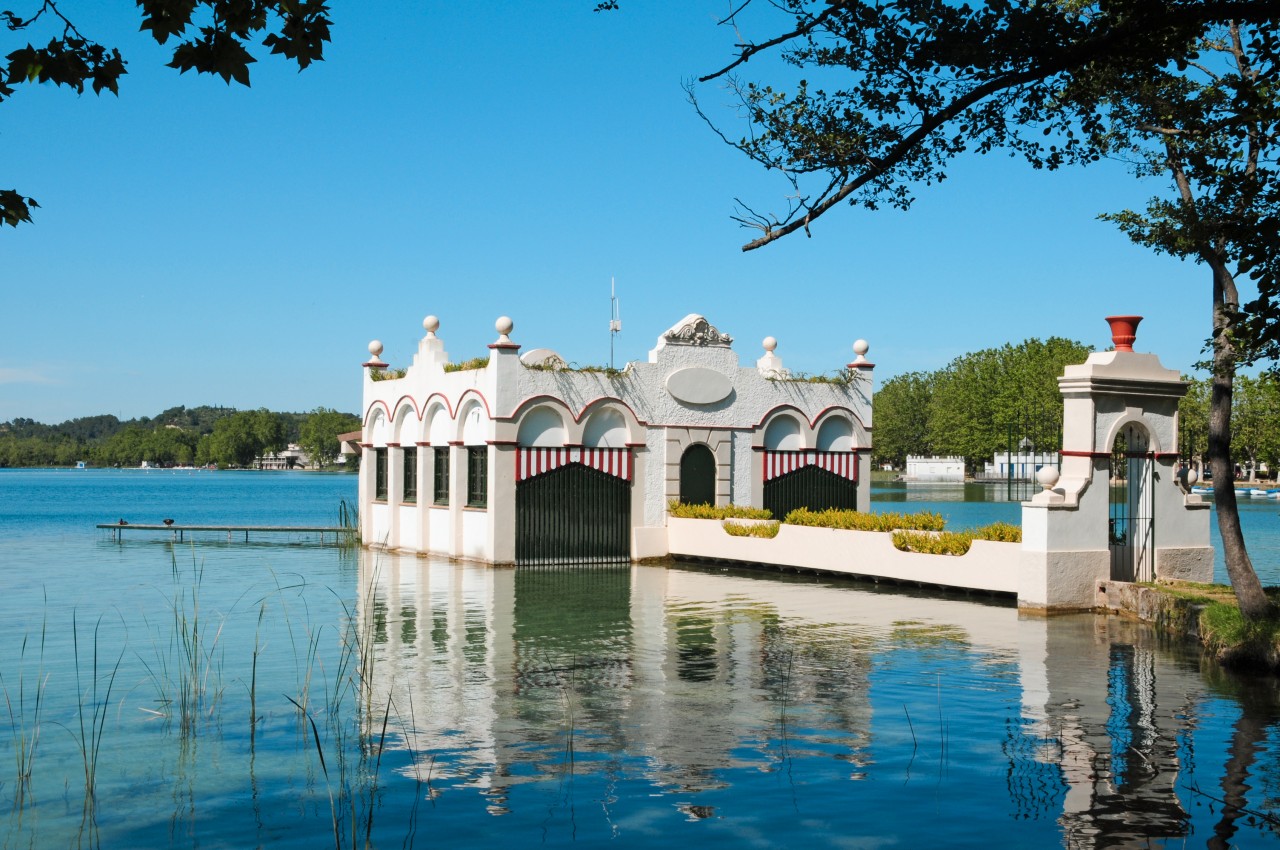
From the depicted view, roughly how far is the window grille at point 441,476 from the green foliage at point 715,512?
5.61 meters

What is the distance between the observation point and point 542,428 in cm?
2986

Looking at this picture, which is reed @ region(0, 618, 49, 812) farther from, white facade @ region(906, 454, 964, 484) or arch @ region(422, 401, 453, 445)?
white facade @ region(906, 454, 964, 484)

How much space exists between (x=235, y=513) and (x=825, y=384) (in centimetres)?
6116

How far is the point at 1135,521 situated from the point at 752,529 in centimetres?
934

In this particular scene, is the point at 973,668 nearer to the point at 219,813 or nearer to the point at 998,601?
the point at 998,601

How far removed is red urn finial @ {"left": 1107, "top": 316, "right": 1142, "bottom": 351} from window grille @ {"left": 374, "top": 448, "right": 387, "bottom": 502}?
69.0 feet

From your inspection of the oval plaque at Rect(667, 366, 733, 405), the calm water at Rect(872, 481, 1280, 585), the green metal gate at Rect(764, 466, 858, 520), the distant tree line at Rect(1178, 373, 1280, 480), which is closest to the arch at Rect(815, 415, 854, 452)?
the green metal gate at Rect(764, 466, 858, 520)

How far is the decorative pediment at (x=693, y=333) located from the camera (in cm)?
3138

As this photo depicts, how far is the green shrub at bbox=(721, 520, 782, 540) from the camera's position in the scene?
92.5ft

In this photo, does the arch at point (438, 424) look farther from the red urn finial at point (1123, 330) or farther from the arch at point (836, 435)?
the red urn finial at point (1123, 330)

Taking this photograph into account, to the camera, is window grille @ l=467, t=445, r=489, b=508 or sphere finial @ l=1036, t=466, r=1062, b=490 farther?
window grille @ l=467, t=445, r=489, b=508

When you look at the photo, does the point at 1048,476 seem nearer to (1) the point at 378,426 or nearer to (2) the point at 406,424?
(2) the point at 406,424

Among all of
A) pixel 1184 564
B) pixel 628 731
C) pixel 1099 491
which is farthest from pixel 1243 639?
pixel 628 731

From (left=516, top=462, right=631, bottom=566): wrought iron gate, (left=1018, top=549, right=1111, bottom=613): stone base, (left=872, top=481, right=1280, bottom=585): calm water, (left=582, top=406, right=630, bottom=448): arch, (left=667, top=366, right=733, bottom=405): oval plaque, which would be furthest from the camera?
(left=872, top=481, right=1280, bottom=585): calm water
